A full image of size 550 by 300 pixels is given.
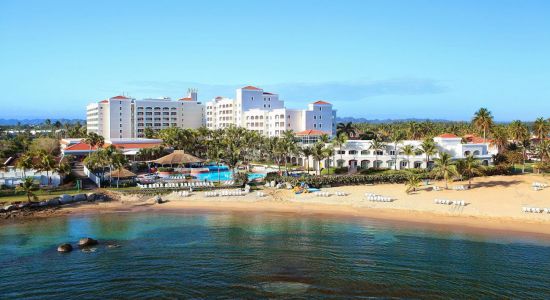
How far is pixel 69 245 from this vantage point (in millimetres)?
A: 32938

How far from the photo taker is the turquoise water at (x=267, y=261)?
25.2 meters

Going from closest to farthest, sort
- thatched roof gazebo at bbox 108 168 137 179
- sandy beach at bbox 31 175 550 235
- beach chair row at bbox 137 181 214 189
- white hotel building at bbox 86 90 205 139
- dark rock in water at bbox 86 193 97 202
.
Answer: sandy beach at bbox 31 175 550 235
dark rock in water at bbox 86 193 97 202
beach chair row at bbox 137 181 214 189
thatched roof gazebo at bbox 108 168 137 179
white hotel building at bbox 86 90 205 139

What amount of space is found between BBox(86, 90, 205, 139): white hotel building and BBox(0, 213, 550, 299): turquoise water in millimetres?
77696

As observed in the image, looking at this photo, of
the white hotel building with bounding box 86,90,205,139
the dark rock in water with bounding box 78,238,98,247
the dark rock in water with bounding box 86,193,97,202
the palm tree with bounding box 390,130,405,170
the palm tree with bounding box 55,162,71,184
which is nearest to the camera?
the dark rock in water with bounding box 78,238,98,247

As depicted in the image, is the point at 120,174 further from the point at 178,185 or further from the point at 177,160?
the point at 177,160

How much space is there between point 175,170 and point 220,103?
4956 cm

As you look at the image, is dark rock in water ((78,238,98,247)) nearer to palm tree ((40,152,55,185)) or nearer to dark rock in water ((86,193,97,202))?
dark rock in water ((86,193,97,202))

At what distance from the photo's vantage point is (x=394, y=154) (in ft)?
222

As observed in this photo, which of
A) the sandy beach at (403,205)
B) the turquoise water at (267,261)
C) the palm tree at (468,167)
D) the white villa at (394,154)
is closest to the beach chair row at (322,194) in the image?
the sandy beach at (403,205)

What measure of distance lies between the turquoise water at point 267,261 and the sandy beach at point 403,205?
423 centimetres

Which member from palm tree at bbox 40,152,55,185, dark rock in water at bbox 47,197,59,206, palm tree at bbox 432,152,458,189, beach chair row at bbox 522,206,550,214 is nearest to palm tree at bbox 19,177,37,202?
dark rock in water at bbox 47,197,59,206

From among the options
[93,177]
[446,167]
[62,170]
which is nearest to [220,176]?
[93,177]

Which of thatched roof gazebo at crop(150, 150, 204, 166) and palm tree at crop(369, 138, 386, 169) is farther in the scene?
palm tree at crop(369, 138, 386, 169)

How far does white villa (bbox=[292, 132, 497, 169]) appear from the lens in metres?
66.8
